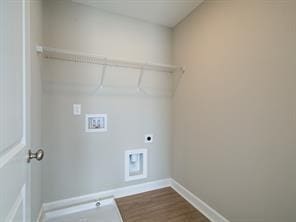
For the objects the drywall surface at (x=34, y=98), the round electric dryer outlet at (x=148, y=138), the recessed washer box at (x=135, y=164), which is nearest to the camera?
the drywall surface at (x=34, y=98)

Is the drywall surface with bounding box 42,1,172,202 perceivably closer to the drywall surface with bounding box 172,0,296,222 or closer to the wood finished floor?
the wood finished floor

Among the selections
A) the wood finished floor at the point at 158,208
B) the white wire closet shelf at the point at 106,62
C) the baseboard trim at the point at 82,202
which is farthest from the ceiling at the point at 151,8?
the wood finished floor at the point at 158,208

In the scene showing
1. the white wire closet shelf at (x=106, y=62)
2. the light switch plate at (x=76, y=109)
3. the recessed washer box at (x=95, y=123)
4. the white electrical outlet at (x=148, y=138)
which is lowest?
the white electrical outlet at (x=148, y=138)

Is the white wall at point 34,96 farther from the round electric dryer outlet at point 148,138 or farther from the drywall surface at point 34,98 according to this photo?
the round electric dryer outlet at point 148,138

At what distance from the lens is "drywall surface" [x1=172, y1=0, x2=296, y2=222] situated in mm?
1149

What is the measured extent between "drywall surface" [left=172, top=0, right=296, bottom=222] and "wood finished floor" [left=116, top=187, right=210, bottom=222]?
9.9 inches

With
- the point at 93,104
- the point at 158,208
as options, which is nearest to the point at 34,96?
the point at 93,104

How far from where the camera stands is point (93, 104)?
1948 millimetres

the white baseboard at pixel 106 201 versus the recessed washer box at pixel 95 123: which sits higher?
the recessed washer box at pixel 95 123

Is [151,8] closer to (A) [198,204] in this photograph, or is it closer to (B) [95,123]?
(B) [95,123]

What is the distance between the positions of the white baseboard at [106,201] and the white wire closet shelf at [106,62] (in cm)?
143
